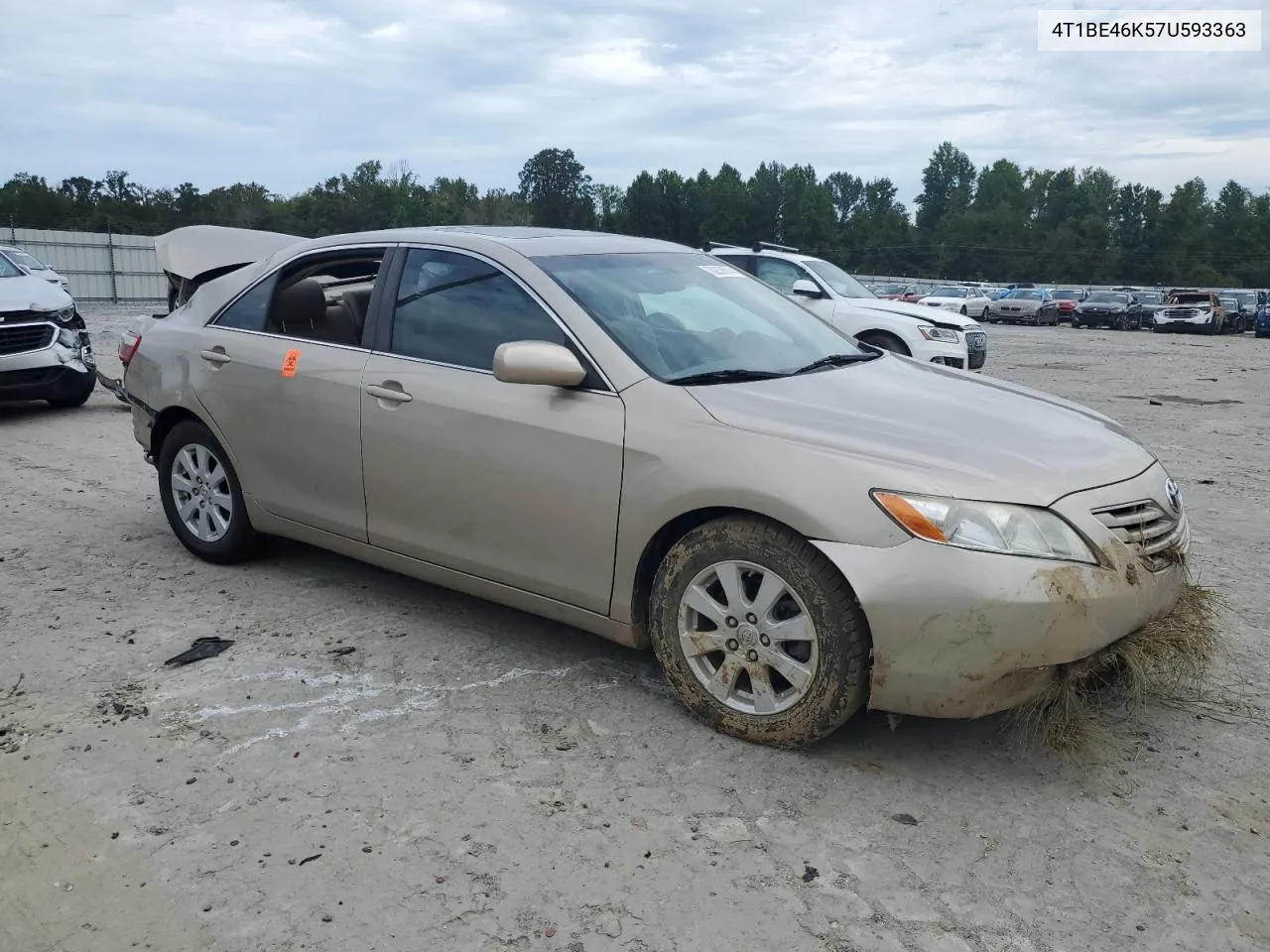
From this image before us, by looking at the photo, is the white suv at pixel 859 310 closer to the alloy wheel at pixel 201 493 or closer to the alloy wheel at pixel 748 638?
the alloy wheel at pixel 201 493

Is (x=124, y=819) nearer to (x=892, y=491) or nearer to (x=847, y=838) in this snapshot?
(x=847, y=838)

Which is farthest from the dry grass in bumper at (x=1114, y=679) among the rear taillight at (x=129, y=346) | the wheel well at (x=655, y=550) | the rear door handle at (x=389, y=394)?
the rear taillight at (x=129, y=346)

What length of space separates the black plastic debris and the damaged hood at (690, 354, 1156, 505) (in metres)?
2.20

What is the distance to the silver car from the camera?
10.7ft

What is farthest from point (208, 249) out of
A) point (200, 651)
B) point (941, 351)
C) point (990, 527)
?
point (941, 351)

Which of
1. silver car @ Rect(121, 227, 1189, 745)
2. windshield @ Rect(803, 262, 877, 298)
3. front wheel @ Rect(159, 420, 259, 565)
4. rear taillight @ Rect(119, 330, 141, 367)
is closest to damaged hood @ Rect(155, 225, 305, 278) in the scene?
rear taillight @ Rect(119, 330, 141, 367)

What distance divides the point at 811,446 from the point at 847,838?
A: 3.82 ft

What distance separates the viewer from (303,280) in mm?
5207

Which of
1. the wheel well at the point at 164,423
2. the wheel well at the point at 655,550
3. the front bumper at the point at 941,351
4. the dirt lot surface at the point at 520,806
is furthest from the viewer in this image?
the front bumper at the point at 941,351

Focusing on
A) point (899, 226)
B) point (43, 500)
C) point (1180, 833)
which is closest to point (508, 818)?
point (1180, 833)

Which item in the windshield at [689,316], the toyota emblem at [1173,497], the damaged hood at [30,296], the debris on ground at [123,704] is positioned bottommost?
the debris on ground at [123,704]

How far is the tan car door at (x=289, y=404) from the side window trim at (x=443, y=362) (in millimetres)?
120

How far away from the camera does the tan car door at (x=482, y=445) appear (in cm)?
388

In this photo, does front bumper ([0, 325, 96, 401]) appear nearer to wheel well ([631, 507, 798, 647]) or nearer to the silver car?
the silver car
